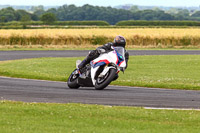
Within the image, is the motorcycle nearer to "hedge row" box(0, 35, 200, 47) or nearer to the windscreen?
the windscreen

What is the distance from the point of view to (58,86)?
55.4ft

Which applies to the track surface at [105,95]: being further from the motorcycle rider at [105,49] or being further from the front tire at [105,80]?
the motorcycle rider at [105,49]

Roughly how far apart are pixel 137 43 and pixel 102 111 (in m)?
41.9

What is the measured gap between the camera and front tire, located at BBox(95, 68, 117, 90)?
583 inches

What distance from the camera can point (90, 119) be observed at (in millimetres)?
10148

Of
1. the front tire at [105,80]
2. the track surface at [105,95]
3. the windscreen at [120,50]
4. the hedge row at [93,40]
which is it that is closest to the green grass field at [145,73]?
the track surface at [105,95]

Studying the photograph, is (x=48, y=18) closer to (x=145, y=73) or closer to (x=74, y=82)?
(x=145, y=73)

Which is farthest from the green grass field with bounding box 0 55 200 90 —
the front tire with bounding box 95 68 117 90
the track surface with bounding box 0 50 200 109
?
the front tire with bounding box 95 68 117 90

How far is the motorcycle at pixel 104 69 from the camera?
588 inches

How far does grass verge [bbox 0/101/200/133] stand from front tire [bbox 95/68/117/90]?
2.85 metres

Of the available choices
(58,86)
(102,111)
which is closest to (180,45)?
(58,86)

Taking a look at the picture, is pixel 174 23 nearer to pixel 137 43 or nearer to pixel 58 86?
pixel 137 43

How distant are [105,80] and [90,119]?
4986 mm

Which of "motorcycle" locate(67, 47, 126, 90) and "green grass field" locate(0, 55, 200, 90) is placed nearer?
"motorcycle" locate(67, 47, 126, 90)
